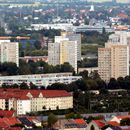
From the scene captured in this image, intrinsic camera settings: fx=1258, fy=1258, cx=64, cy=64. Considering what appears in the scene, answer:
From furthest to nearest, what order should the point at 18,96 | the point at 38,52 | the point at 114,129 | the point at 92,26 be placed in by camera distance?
1. the point at 92,26
2. the point at 38,52
3. the point at 18,96
4. the point at 114,129

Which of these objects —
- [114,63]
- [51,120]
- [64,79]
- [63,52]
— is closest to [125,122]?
[51,120]

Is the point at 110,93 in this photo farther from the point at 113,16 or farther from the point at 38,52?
the point at 113,16

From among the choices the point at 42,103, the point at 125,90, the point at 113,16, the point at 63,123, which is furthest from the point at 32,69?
the point at 113,16

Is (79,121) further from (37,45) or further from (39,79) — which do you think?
(37,45)

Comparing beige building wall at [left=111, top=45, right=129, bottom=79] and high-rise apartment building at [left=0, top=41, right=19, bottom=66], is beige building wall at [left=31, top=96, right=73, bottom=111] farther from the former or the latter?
high-rise apartment building at [left=0, top=41, right=19, bottom=66]

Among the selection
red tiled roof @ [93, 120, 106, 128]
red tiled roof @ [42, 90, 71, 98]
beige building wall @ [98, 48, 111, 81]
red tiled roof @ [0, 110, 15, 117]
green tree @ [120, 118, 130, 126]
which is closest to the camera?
red tiled roof @ [93, 120, 106, 128]

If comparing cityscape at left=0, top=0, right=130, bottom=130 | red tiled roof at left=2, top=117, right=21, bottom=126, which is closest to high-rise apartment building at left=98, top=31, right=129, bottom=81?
cityscape at left=0, top=0, right=130, bottom=130

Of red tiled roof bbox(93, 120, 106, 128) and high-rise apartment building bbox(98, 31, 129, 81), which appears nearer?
red tiled roof bbox(93, 120, 106, 128)
